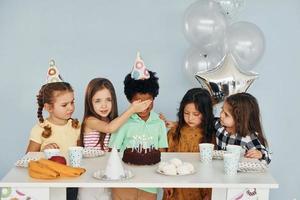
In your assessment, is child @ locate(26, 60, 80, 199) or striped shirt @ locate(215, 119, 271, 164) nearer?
striped shirt @ locate(215, 119, 271, 164)

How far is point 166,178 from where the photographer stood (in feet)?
5.93

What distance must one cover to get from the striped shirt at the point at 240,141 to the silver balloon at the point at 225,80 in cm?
30

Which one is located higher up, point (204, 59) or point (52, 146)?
point (204, 59)

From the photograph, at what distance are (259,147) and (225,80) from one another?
1.94ft

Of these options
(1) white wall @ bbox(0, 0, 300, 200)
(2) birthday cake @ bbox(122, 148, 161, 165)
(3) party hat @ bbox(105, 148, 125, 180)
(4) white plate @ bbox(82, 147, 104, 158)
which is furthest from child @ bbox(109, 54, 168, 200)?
(1) white wall @ bbox(0, 0, 300, 200)

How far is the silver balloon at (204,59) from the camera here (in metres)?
2.85

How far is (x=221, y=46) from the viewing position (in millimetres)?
2832

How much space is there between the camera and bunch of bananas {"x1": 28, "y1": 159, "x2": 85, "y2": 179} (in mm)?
1780

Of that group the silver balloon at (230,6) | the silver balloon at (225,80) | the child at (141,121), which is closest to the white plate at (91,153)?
the child at (141,121)

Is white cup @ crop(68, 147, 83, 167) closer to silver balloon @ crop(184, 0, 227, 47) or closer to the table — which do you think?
the table

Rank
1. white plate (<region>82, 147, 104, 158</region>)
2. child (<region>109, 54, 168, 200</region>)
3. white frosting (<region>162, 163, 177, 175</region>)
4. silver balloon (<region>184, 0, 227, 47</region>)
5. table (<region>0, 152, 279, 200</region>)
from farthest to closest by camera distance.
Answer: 1. silver balloon (<region>184, 0, 227, 47</region>)
2. child (<region>109, 54, 168, 200</region>)
3. white plate (<region>82, 147, 104, 158</region>)
4. white frosting (<region>162, 163, 177, 175</region>)
5. table (<region>0, 152, 279, 200</region>)

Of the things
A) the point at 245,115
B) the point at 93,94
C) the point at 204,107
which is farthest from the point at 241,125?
the point at 93,94

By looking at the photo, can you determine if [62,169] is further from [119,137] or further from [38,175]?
[119,137]

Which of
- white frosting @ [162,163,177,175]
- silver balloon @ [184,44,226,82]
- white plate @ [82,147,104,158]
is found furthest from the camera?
silver balloon @ [184,44,226,82]
